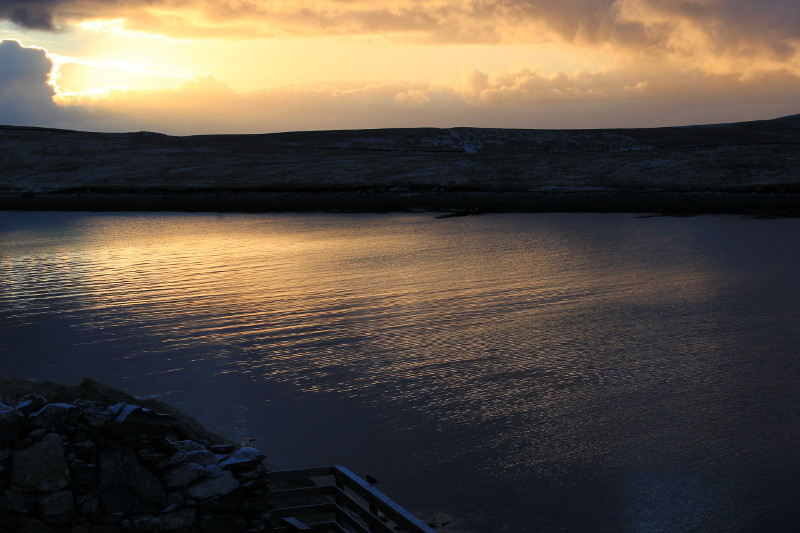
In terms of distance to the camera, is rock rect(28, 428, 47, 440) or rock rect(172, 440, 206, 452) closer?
rock rect(28, 428, 47, 440)

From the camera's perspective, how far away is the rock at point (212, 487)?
866cm

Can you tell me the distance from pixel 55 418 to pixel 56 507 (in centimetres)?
85

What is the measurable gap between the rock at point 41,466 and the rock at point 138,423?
1.85ft

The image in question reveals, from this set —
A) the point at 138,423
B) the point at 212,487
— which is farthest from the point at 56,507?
the point at 212,487

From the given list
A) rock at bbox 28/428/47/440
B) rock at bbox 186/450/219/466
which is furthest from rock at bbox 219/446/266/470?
rock at bbox 28/428/47/440

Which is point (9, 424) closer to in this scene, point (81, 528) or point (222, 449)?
point (81, 528)

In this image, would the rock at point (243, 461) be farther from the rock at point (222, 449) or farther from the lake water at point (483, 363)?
the lake water at point (483, 363)

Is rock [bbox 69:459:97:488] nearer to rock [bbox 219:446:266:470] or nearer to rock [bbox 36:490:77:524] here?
rock [bbox 36:490:77:524]

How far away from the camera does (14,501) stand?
8.17 meters

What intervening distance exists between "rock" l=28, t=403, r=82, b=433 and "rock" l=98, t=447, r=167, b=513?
1.47ft

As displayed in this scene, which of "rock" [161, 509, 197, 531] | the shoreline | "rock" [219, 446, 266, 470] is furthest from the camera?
the shoreline

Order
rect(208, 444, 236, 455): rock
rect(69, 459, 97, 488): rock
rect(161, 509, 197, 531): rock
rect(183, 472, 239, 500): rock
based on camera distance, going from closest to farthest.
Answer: rect(69, 459, 97, 488): rock < rect(161, 509, 197, 531): rock < rect(183, 472, 239, 500): rock < rect(208, 444, 236, 455): rock

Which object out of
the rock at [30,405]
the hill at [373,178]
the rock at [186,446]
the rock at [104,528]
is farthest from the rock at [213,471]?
the hill at [373,178]

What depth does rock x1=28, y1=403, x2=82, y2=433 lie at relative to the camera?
8219 mm
